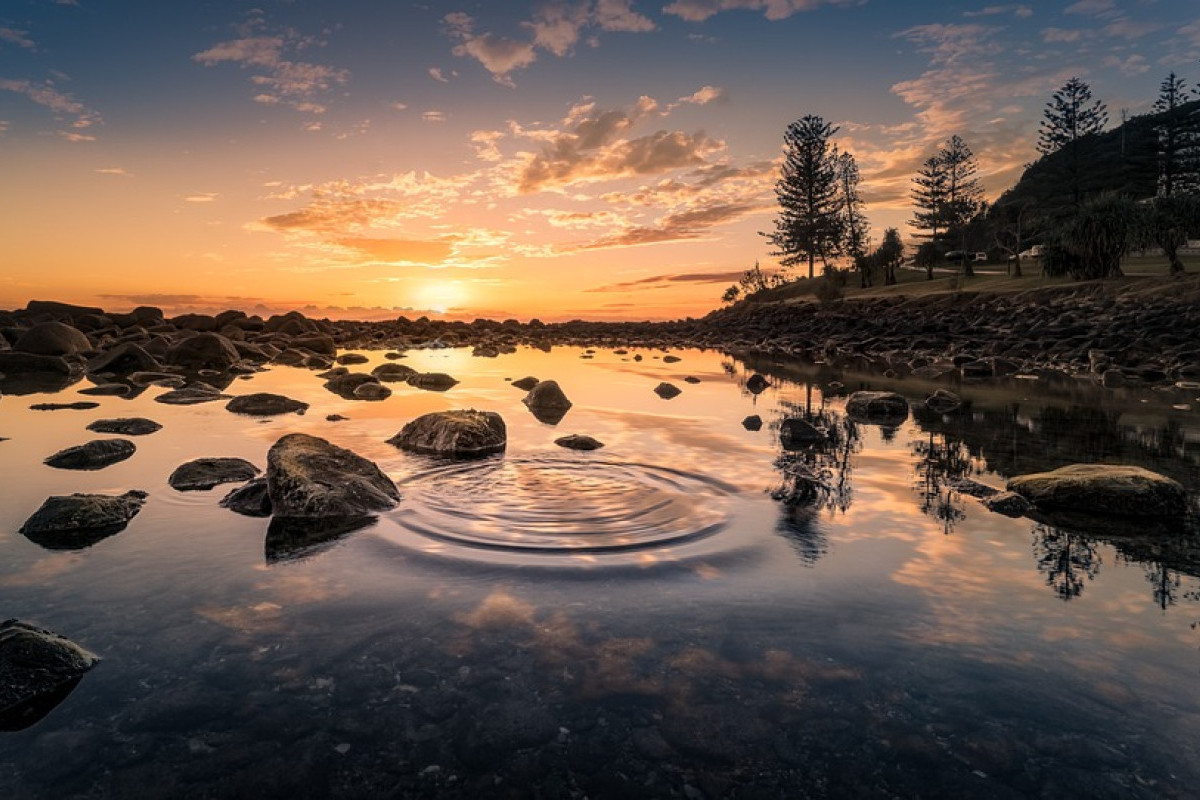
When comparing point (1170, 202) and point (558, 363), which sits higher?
point (1170, 202)

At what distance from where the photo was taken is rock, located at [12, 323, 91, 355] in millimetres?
26672

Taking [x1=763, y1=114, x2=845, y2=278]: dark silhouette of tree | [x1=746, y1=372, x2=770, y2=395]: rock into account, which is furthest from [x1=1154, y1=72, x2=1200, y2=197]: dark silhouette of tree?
[x1=746, y1=372, x2=770, y2=395]: rock

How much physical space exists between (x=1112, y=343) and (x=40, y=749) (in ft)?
111

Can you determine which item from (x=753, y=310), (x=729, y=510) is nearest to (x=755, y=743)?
(x=729, y=510)

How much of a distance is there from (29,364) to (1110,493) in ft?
102

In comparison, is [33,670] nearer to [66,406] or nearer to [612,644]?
[612,644]

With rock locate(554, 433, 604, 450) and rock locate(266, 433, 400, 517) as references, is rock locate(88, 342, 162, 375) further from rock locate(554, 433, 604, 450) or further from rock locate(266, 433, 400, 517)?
rock locate(266, 433, 400, 517)

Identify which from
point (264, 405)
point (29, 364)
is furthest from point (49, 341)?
point (264, 405)

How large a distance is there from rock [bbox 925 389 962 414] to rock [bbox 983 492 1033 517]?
25.7ft

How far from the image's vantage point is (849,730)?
346 centimetres

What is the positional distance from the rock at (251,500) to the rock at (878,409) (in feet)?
38.2

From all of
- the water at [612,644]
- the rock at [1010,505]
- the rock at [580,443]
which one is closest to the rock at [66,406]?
the water at [612,644]

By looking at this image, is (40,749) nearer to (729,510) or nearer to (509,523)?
(509,523)

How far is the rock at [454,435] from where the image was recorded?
10.2 metres
